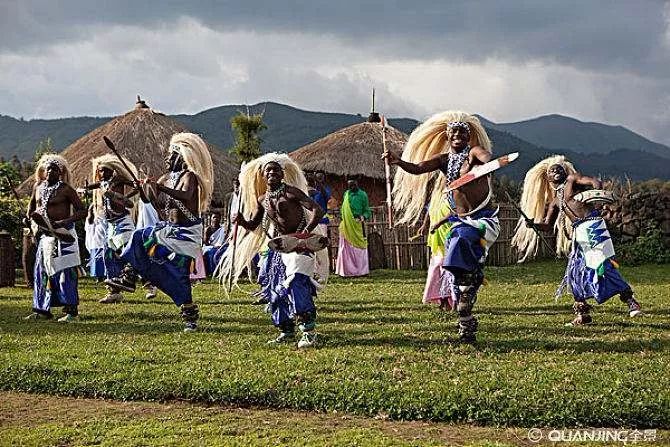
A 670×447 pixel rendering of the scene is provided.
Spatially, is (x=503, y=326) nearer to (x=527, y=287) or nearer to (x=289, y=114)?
(x=527, y=287)

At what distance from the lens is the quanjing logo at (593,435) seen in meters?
4.91

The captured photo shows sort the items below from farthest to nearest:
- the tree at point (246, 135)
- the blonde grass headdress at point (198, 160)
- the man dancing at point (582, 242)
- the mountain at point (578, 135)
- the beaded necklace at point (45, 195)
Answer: the mountain at point (578, 135) → the tree at point (246, 135) → the beaded necklace at point (45, 195) → the blonde grass headdress at point (198, 160) → the man dancing at point (582, 242)

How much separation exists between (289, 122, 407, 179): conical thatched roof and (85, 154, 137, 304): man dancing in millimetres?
10110

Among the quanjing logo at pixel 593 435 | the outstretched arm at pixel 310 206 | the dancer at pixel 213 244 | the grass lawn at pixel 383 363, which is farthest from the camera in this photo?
the dancer at pixel 213 244

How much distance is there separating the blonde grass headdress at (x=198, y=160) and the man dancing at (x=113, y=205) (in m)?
2.42

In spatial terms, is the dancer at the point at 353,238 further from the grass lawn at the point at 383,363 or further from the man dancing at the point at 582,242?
the man dancing at the point at 582,242

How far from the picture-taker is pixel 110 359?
705 cm

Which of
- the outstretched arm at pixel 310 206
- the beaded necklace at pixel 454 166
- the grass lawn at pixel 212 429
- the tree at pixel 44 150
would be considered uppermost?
the tree at pixel 44 150

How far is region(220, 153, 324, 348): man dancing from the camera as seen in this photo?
752 cm

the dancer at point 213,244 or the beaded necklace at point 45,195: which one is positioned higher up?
the beaded necklace at point 45,195

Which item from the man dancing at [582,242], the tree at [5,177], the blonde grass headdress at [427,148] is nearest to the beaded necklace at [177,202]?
the blonde grass headdress at [427,148]

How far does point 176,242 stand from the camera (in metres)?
8.62

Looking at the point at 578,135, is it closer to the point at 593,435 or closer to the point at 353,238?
the point at 353,238

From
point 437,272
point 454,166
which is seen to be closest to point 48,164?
point 437,272
